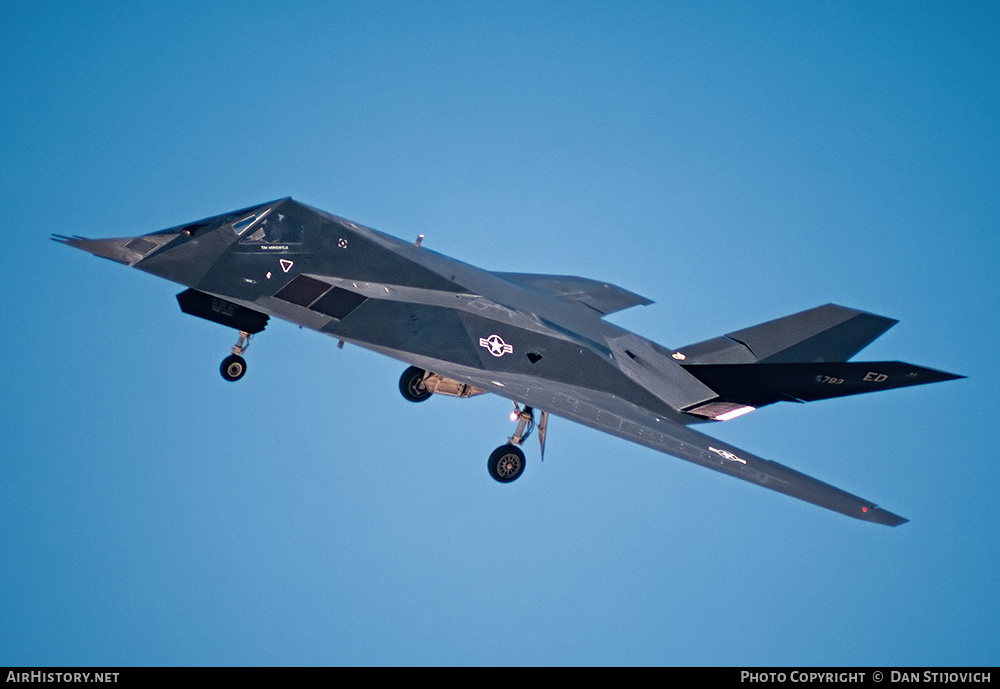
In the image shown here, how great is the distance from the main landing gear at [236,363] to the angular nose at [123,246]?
2253 mm

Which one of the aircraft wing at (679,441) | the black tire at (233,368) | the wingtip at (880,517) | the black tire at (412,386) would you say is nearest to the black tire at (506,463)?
the aircraft wing at (679,441)

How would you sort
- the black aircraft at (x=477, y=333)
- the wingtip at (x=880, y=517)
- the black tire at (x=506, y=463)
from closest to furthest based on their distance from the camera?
1. the wingtip at (x=880, y=517)
2. the black aircraft at (x=477, y=333)
3. the black tire at (x=506, y=463)

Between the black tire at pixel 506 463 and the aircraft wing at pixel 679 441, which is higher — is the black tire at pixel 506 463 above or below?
below

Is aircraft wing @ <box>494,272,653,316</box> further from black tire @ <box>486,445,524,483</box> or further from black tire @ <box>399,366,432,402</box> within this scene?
black tire @ <box>486,445,524,483</box>

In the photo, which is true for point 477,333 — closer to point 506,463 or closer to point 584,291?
point 506,463

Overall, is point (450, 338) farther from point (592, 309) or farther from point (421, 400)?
point (592, 309)

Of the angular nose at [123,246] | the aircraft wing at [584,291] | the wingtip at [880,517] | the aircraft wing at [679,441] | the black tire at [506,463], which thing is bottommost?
the black tire at [506,463]

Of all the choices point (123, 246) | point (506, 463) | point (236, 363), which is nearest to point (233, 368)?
point (236, 363)

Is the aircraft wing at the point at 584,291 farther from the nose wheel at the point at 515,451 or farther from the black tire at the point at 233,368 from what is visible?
the black tire at the point at 233,368

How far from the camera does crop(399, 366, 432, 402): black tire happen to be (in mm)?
23656

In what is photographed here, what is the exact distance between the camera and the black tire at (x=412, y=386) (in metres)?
23.7

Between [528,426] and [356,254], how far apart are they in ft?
13.8

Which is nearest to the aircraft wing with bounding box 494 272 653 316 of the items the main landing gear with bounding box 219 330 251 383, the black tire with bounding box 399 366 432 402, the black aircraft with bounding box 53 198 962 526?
the black aircraft with bounding box 53 198 962 526
